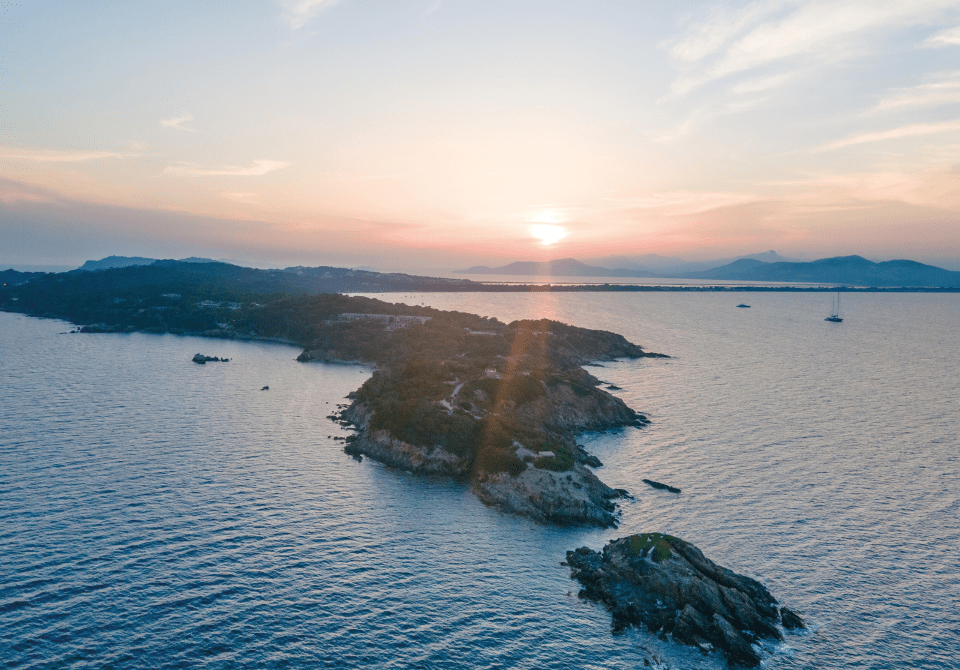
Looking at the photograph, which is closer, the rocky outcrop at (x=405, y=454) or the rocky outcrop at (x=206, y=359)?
the rocky outcrop at (x=405, y=454)

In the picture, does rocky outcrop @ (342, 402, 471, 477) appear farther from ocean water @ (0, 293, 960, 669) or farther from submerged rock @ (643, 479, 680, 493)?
submerged rock @ (643, 479, 680, 493)

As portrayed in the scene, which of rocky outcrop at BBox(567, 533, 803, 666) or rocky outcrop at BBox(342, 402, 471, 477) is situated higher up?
rocky outcrop at BBox(342, 402, 471, 477)

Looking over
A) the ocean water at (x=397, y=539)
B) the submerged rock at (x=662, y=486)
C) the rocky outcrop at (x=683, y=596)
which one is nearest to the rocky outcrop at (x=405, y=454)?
the ocean water at (x=397, y=539)

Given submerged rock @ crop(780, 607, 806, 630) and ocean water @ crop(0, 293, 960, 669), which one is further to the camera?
submerged rock @ crop(780, 607, 806, 630)

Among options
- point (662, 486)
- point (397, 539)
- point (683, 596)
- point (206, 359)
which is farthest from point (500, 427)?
point (206, 359)

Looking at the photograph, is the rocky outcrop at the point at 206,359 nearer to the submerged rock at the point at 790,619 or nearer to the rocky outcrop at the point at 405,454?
the rocky outcrop at the point at 405,454

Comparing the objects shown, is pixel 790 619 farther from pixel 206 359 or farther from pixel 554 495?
pixel 206 359

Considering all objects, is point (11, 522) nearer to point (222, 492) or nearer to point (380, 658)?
point (222, 492)

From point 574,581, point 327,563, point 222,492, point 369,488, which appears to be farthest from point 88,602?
point 574,581

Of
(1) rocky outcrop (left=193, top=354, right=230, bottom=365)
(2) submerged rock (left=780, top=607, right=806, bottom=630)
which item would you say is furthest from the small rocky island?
(1) rocky outcrop (left=193, top=354, right=230, bottom=365)
